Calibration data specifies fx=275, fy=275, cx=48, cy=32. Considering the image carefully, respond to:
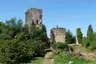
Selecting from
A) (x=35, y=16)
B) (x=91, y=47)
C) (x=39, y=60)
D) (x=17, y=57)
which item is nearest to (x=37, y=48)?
(x=39, y=60)

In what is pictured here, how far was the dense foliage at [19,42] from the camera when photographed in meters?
37.1

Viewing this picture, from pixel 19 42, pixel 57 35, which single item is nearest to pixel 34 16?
pixel 57 35

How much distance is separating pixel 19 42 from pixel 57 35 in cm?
1846

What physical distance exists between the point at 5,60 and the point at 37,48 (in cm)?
948

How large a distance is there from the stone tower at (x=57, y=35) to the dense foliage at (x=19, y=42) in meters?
2.13

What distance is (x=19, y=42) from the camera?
1619 inches

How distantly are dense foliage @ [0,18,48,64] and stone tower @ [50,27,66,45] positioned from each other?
213 cm

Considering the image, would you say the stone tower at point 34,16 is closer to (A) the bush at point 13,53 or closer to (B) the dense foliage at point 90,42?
(B) the dense foliage at point 90,42

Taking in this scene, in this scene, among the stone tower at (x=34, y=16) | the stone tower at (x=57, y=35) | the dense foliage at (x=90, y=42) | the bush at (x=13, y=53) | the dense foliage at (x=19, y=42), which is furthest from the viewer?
the stone tower at (x=34, y=16)

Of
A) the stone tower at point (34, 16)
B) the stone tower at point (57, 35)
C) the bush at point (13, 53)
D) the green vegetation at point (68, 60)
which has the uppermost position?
the stone tower at point (34, 16)

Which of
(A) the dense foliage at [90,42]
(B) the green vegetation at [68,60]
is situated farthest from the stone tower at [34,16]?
(B) the green vegetation at [68,60]

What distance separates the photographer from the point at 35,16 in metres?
58.6

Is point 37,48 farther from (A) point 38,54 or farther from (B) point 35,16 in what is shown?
(B) point 35,16

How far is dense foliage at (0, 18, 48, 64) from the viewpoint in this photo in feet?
122
